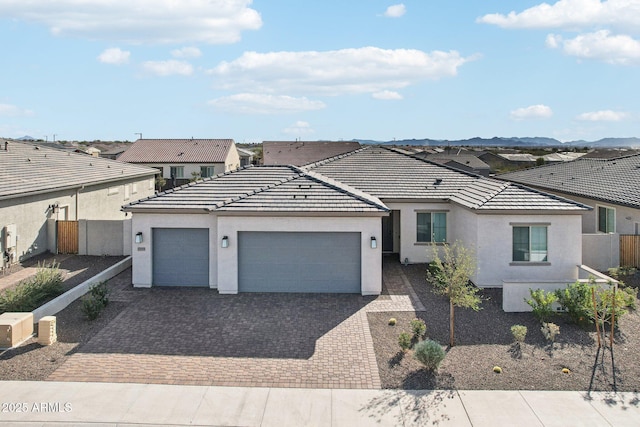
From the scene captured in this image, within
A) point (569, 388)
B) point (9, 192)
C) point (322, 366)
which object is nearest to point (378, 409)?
point (322, 366)

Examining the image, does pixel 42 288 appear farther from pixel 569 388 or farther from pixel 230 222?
pixel 569 388

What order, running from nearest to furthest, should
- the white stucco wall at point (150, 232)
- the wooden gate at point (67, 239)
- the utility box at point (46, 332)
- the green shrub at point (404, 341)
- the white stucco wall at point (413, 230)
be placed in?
the green shrub at point (404, 341) < the utility box at point (46, 332) < the white stucco wall at point (150, 232) < the white stucco wall at point (413, 230) < the wooden gate at point (67, 239)

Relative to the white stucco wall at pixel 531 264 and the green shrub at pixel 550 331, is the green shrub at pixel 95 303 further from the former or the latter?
the white stucco wall at pixel 531 264

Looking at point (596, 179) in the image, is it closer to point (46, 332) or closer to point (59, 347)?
point (59, 347)

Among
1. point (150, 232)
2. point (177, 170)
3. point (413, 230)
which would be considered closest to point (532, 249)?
point (413, 230)

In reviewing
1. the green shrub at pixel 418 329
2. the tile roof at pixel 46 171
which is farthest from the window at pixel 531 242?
the tile roof at pixel 46 171

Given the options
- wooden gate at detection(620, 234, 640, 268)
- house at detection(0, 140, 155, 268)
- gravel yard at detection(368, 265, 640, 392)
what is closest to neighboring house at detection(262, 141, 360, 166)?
house at detection(0, 140, 155, 268)
